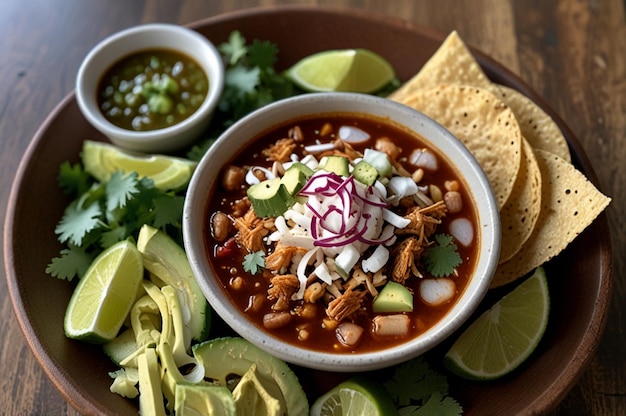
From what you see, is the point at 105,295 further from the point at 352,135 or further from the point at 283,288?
the point at 352,135

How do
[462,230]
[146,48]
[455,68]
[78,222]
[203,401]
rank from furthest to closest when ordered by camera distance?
[146,48] < [455,68] < [78,222] < [462,230] < [203,401]

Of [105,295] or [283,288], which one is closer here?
[283,288]

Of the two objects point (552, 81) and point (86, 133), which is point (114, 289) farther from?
point (552, 81)

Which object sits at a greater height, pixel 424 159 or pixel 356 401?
pixel 424 159

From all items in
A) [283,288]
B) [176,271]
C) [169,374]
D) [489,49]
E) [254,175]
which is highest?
[489,49]

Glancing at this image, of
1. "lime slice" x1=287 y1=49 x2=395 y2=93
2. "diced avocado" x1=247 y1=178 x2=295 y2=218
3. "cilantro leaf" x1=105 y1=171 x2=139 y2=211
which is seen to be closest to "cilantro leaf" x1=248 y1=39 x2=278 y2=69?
"lime slice" x1=287 y1=49 x2=395 y2=93

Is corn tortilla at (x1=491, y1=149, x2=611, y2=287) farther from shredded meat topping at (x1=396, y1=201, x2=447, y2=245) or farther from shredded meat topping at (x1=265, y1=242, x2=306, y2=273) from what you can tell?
shredded meat topping at (x1=265, y1=242, x2=306, y2=273)

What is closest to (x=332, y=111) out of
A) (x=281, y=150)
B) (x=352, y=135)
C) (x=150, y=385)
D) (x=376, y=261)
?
(x=352, y=135)
